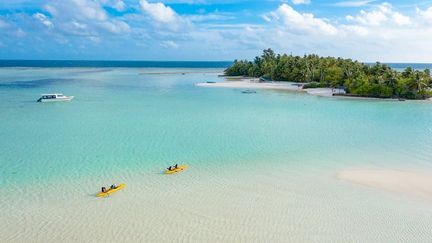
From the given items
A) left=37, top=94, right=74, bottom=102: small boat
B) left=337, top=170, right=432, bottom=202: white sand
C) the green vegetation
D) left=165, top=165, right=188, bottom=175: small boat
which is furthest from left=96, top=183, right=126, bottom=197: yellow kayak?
the green vegetation

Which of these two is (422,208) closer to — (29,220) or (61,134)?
(29,220)

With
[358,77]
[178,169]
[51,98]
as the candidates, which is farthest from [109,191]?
[358,77]

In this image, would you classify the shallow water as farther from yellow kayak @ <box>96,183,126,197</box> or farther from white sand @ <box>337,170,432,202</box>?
white sand @ <box>337,170,432,202</box>

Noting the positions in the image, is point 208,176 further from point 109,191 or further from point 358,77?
point 358,77

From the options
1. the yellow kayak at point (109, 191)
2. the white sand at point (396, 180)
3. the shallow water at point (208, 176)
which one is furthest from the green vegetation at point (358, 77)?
the yellow kayak at point (109, 191)

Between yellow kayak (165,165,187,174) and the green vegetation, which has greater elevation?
the green vegetation

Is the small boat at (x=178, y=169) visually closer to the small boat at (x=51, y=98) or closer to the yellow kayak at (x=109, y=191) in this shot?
the yellow kayak at (x=109, y=191)
